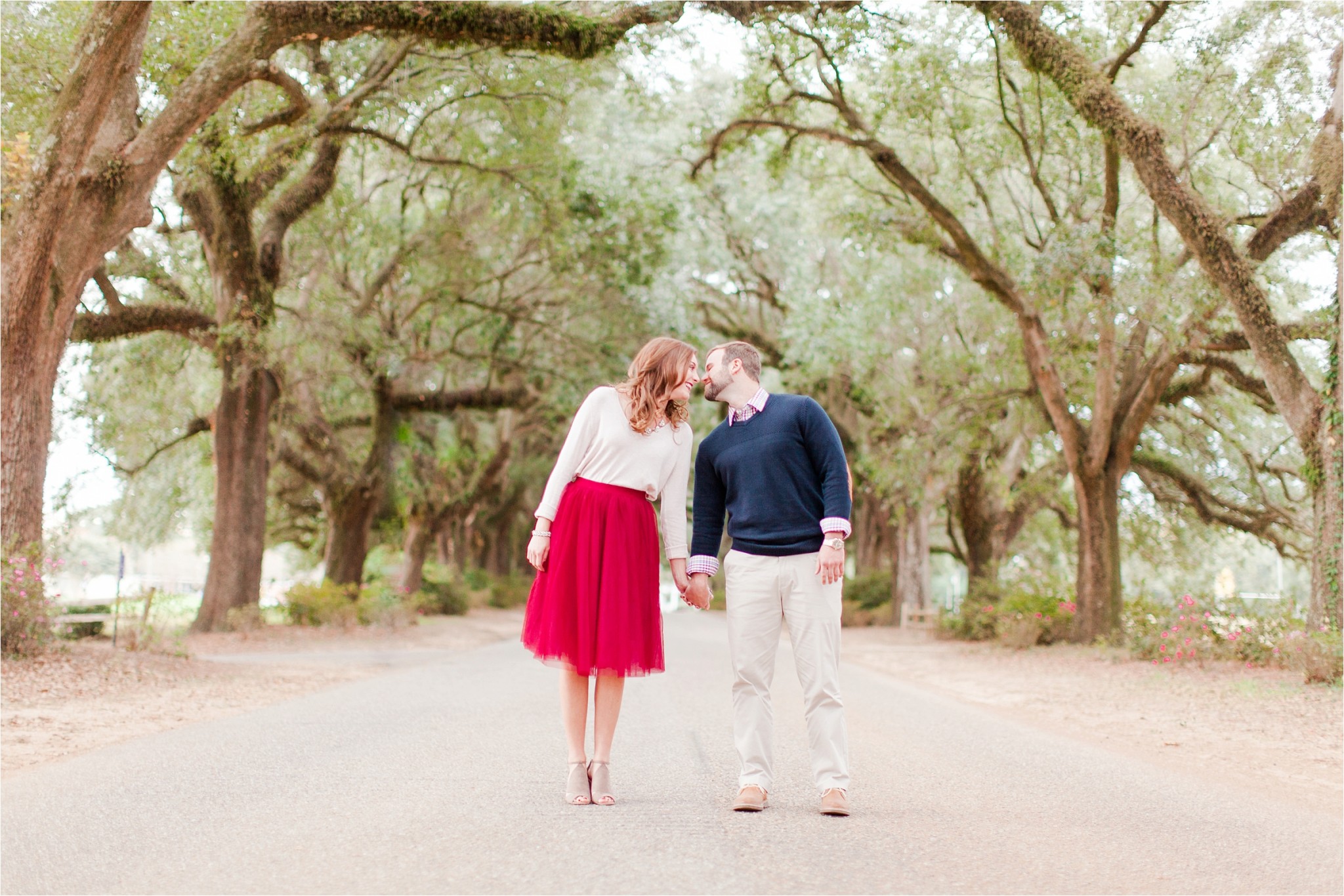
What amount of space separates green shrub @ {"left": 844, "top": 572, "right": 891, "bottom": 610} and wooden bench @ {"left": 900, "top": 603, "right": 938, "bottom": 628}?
14.2 feet

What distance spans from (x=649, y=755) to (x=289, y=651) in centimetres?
1116

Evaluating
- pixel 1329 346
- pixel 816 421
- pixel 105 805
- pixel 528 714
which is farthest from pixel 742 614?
pixel 1329 346

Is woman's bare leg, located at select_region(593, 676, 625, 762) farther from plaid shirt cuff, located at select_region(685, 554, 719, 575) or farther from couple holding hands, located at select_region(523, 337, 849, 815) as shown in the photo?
plaid shirt cuff, located at select_region(685, 554, 719, 575)

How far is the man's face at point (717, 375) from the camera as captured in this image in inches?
204

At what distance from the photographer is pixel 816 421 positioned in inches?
199

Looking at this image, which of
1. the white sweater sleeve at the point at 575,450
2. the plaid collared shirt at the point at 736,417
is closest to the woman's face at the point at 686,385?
the plaid collared shirt at the point at 736,417

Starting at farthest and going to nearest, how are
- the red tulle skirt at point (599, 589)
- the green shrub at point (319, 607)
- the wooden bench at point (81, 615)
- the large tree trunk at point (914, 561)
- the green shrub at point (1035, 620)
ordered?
the large tree trunk at point (914, 561) → the green shrub at point (319, 607) → the green shrub at point (1035, 620) → the wooden bench at point (81, 615) → the red tulle skirt at point (599, 589)

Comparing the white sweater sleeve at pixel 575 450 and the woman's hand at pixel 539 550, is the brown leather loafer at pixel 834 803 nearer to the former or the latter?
the woman's hand at pixel 539 550

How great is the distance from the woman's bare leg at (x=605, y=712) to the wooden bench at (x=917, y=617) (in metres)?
21.3

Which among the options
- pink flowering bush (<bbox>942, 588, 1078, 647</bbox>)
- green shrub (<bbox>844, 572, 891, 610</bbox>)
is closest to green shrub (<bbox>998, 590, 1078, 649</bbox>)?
pink flowering bush (<bbox>942, 588, 1078, 647</bbox>)

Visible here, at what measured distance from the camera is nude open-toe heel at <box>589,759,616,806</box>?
187 inches

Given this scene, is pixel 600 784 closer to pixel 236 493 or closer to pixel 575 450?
pixel 575 450

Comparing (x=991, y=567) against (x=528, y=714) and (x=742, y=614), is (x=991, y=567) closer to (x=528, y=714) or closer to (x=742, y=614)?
(x=528, y=714)

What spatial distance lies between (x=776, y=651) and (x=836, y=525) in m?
0.64
